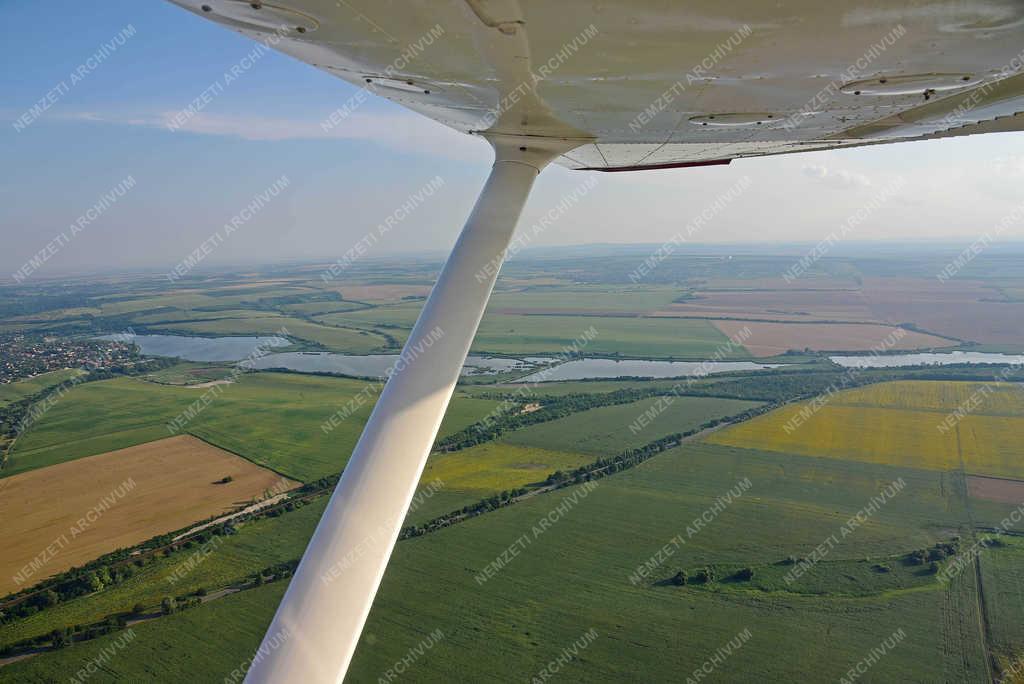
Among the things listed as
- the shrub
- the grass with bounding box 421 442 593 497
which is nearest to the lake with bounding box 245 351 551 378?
the grass with bounding box 421 442 593 497

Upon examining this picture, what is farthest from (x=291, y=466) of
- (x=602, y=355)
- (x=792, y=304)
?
(x=792, y=304)

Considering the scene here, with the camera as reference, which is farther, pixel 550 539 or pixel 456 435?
pixel 456 435

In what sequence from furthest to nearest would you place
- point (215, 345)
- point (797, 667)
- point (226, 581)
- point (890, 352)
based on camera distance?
point (215, 345) → point (890, 352) → point (226, 581) → point (797, 667)

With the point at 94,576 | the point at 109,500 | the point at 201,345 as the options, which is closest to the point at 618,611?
the point at 94,576

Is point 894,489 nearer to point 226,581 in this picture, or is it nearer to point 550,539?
point 550,539

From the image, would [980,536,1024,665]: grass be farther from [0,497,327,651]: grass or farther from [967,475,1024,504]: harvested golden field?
[0,497,327,651]: grass

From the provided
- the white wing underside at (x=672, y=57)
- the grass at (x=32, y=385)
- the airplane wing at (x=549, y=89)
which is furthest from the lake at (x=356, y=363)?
the white wing underside at (x=672, y=57)

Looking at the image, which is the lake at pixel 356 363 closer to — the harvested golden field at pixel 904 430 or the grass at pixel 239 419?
the grass at pixel 239 419
